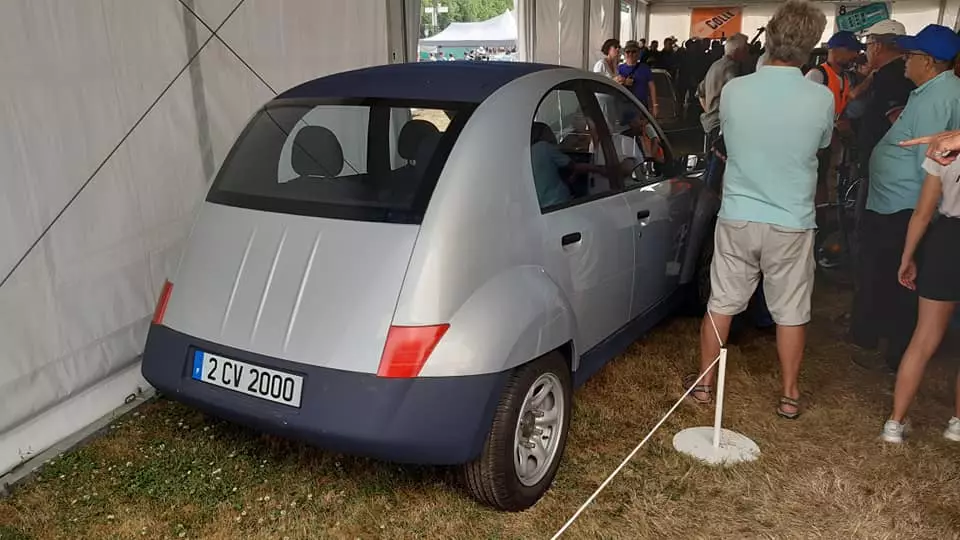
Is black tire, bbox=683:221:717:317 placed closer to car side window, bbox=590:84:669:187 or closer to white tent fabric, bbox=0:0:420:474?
car side window, bbox=590:84:669:187

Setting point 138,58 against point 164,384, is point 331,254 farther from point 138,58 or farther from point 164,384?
point 138,58

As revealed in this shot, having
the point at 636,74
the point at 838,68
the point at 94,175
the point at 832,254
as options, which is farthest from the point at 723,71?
the point at 94,175

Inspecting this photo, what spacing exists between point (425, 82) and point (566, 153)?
67cm

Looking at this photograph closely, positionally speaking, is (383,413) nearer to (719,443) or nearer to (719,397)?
(719,397)

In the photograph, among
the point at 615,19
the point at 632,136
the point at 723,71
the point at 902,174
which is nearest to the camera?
the point at 902,174

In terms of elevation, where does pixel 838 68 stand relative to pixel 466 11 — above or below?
below

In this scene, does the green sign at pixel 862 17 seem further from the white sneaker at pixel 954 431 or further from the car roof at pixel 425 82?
the car roof at pixel 425 82

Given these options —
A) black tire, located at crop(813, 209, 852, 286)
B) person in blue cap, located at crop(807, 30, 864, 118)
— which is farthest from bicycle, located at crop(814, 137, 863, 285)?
person in blue cap, located at crop(807, 30, 864, 118)

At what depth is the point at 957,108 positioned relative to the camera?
3.36 metres

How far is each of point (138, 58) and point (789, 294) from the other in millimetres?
3270

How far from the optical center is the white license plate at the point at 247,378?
242cm

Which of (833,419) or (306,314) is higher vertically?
(306,314)

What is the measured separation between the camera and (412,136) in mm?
2865

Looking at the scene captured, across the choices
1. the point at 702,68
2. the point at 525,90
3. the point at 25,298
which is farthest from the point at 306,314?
the point at 702,68
